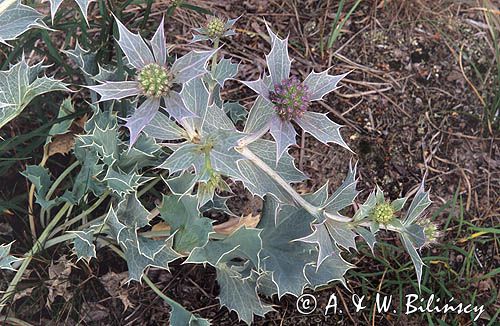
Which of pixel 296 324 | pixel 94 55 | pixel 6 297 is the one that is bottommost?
pixel 296 324

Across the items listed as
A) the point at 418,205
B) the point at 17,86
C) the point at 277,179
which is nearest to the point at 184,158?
the point at 277,179

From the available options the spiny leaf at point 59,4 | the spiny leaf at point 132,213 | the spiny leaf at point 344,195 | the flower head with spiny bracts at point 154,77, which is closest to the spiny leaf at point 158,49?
the flower head with spiny bracts at point 154,77

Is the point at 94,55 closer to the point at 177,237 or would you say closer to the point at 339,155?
the point at 177,237

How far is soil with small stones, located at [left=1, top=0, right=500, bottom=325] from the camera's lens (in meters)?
1.83

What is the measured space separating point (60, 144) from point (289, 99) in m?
0.84

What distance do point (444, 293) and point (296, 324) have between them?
49 cm

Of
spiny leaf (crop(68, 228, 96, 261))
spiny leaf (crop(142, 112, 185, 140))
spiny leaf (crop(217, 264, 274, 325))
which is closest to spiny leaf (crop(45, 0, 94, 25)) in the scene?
spiny leaf (crop(142, 112, 185, 140))

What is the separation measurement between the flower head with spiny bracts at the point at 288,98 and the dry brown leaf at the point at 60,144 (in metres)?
0.74

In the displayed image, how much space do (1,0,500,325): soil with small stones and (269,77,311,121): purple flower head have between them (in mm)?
749

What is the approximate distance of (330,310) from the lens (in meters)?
1.77

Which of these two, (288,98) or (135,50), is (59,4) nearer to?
(135,50)

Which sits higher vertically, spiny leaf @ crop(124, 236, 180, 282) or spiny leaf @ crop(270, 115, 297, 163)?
spiny leaf @ crop(270, 115, 297, 163)

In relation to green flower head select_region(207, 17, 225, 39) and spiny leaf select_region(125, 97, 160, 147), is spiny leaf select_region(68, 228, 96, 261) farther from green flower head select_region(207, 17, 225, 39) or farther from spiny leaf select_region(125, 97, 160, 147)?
green flower head select_region(207, 17, 225, 39)

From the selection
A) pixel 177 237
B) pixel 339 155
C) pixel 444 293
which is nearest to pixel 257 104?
pixel 177 237
